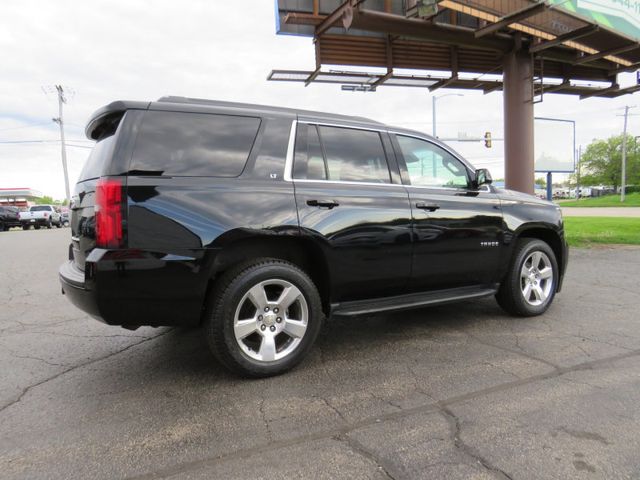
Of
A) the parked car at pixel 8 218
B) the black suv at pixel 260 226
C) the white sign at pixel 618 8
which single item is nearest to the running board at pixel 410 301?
the black suv at pixel 260 226

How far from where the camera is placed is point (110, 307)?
297 cm

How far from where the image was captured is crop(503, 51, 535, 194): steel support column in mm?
10422

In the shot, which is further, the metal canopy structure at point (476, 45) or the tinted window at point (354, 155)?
the metal canopy structure at point (476, 45)

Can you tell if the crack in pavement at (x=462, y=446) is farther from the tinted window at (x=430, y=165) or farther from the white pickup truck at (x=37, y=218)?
the white pickup truck at (x=37, y=218)

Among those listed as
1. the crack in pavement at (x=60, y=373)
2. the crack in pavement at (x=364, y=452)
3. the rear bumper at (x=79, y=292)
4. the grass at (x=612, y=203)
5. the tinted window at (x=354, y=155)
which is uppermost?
the tinted window at (x=354, y=155)

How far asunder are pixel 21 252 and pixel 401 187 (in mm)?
12587

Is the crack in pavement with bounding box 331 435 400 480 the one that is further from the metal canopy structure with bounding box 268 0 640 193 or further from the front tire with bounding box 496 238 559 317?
the metal canopy structure with bounding box 268 0 640 193

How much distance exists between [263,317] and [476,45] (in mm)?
9036

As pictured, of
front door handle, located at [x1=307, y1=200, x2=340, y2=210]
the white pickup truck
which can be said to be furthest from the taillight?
the white pickup truck

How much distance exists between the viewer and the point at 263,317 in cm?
336

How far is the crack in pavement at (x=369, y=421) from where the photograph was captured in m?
2.34

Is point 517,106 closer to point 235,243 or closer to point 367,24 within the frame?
point 367,24

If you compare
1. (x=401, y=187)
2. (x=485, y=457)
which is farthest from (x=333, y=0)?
(x=485, y=457)

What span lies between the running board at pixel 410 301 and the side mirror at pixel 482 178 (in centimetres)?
102
